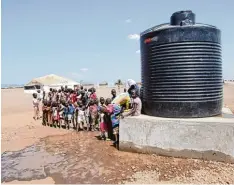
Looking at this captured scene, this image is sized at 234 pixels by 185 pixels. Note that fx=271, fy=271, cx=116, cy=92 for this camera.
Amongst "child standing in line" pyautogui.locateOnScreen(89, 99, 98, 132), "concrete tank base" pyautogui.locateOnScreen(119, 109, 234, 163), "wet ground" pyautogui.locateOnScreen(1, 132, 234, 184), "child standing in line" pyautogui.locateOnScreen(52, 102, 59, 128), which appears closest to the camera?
"wet ground" pyautogui.locateOnScreen(1, 132, 234, 184)

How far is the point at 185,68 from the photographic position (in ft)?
19.6

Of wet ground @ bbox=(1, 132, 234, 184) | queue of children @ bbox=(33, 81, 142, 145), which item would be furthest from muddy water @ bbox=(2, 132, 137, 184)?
queue of children @ bbox=(33, 81, 142, 145)

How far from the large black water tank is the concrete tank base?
35 cm

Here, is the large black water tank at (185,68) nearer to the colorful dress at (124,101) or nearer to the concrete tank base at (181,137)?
the concrete tank base at (181,137)

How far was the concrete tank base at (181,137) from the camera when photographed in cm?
553

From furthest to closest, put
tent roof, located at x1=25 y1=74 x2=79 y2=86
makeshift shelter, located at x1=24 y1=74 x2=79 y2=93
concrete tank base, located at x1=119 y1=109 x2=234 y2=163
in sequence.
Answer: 1. tent roof, located at x1=25 y1=74 x2=79 y2=86
2. makeshift shelter, located at x1=24 y1=74 x2=79 y2=93
3. concrete tank base, located at x1=119 y1=109 x2=234 y2=163

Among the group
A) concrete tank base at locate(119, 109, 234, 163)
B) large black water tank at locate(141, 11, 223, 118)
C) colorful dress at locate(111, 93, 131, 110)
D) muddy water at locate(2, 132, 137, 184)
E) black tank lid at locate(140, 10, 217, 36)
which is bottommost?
muddy water at locate(2, 132, 137, 184)

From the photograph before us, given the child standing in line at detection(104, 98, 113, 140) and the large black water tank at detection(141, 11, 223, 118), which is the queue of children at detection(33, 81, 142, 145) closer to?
the child standing in line at detection(104, 98, 113, 140)

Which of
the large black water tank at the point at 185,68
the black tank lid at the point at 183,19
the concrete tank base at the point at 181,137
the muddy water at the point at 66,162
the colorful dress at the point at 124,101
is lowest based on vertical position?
the muddy water at the point at 66,162

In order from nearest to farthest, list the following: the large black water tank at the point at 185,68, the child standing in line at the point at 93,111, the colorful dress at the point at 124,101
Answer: the large black water tank at the point at 185,68 → the colorful dress at the point at 124,101 → the child standing in line at the point at 93,111

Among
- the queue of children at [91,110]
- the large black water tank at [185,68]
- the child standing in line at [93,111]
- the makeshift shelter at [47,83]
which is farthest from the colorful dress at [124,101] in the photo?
the makeshift shelter at [47,83]

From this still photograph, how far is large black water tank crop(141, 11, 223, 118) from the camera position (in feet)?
19.7

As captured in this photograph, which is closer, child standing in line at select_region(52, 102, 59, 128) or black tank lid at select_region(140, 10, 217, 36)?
black tank lid at select_region(140, 10, 217, 36)

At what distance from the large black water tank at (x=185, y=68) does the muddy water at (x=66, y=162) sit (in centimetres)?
175
